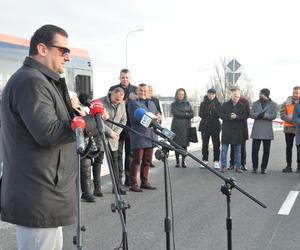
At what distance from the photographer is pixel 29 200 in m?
2.37

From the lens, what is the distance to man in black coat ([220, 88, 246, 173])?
30.8ft

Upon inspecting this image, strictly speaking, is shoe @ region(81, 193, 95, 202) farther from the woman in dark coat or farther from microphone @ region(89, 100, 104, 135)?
microphone @ region(89, 100, 104, 135)

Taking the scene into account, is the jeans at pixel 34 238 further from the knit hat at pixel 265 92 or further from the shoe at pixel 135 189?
the knit hat at pixel 265 92

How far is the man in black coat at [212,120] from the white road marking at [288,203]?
2.81 m

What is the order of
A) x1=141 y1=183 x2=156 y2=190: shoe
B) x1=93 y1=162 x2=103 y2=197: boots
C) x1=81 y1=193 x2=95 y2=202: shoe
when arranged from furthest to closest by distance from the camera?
1. x1=141 y1=183 x2=156 y2=190: shoe
2. x1=93 y1=162 x2=103 y2=197: boots
3. x1=81 y1=193 x2=95 y2=202: shoe

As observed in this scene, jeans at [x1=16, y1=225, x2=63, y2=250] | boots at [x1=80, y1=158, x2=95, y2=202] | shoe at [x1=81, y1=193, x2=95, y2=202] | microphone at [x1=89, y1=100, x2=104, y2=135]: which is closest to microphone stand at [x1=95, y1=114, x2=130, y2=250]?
microphone at [x1=89, y1=100, x2=104, y2=135]

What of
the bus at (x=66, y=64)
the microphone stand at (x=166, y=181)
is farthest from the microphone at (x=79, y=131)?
the bus at (x=66, y=64)

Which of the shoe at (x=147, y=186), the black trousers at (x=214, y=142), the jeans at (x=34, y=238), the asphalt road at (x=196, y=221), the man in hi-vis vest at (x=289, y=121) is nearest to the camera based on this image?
the jeans at (x=34, y=238)

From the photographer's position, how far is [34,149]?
2.36 m

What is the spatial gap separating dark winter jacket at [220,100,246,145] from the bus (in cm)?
306

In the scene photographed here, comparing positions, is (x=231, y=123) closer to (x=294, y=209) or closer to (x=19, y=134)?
(x=294, y=209)

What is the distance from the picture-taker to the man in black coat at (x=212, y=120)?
32.2 feet

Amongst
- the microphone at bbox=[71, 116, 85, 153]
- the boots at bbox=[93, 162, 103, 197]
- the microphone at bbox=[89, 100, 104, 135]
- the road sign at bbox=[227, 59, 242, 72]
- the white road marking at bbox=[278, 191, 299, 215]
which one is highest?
the road sign at bbox=[227, 59, 242, 72]

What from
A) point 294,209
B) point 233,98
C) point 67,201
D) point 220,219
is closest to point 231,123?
point 233,98
